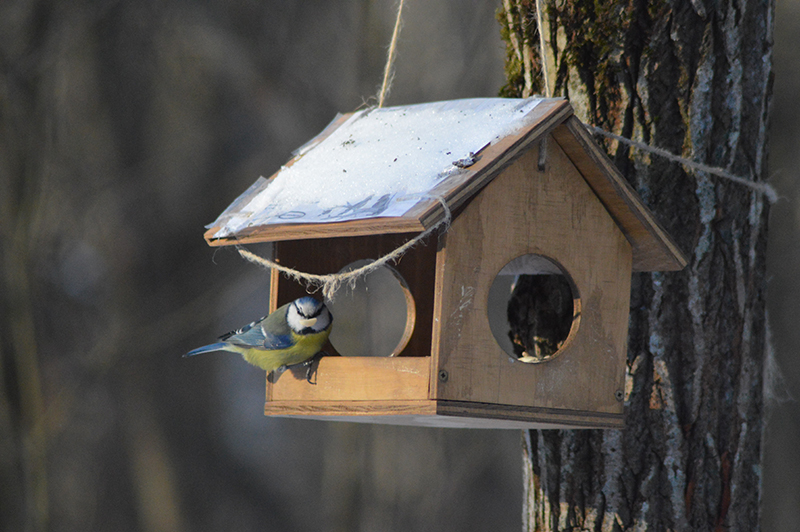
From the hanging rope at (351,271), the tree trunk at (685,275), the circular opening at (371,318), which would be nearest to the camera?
the hanging rope at (351,271)

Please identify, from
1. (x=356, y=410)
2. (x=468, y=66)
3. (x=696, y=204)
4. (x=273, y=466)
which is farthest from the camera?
(x=273, y=466)

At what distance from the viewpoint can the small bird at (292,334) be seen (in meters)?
2.14

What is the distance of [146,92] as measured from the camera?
644 centimetres

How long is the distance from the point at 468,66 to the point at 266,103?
5.72 feet

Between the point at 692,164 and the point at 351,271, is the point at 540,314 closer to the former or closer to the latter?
the point at 692,164

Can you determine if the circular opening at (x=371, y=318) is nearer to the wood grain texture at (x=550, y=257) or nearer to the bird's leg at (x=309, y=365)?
the bird's leg at (x=309, y=365)

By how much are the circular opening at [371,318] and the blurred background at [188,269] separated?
0.77 meters

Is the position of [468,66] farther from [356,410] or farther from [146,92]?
[356,410]

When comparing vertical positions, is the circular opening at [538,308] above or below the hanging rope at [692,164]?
below

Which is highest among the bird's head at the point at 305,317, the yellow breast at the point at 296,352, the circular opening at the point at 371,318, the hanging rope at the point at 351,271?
the hanging rope at the point at 351,271

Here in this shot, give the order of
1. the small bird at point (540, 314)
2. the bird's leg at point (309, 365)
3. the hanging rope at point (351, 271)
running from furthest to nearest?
the small bird at point (540, 314), the bird's leg at point (309, 365), the hanging rope at point (351, 271)

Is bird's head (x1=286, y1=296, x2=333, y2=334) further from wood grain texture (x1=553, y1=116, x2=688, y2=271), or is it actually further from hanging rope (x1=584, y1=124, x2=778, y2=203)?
hanging rope (x1=584, y1=124, x2=778, y2=203)

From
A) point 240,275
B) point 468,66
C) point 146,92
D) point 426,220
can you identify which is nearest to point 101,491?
point 240,275

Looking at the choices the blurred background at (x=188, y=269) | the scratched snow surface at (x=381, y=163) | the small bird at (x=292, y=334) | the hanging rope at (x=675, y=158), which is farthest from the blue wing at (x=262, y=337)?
the blurred background at (x=188, y=269)
